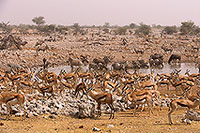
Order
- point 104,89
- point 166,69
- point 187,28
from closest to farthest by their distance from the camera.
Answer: point 104,89 < point 166,69 < point 187,28

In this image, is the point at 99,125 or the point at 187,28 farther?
the point at 187,28

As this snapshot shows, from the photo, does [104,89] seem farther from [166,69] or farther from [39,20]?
[39,20]

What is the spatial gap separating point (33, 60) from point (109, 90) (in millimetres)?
14564

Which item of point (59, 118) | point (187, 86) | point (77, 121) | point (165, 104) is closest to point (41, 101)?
point (59, 118)

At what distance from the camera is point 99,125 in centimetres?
890

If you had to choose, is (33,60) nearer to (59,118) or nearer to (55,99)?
(55,99)

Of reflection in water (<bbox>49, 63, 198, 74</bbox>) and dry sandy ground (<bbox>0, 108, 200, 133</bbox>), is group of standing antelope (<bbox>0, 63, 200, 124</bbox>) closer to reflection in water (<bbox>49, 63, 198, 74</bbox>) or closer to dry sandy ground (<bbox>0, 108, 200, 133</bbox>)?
dry sandy ground (<bbox>0, 108, 200, 133</bbox>)

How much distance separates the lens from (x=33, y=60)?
26.2 m

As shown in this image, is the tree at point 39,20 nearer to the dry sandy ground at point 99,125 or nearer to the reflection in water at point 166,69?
the reflection in water at point 166,69

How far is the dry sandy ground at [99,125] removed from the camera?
834 centimetres

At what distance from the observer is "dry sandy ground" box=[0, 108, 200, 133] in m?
8.34

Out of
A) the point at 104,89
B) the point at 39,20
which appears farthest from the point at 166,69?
the point at 39,20

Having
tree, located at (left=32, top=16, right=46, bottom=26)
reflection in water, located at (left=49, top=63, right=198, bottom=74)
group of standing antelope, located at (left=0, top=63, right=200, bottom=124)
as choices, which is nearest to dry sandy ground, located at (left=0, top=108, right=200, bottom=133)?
group of standing antelope, located at (left=0, top=63, right=200, bottom=124)

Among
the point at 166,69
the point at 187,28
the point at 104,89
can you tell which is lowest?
the point at 166,69
